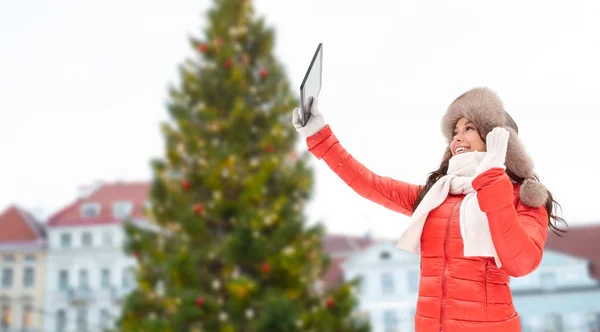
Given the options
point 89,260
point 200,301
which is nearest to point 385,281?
point 89,260

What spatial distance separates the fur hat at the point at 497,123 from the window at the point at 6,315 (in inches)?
947

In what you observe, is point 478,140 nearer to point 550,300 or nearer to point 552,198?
point 552,198

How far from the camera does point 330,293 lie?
22.7 ft

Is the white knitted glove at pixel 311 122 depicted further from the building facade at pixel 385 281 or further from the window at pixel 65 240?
the window at pixel 65 240

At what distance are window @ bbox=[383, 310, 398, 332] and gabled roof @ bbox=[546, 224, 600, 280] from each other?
514 centimetres

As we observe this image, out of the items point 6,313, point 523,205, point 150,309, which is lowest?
point 523,205

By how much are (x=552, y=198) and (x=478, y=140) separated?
0.26 meters

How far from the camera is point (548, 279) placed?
19.6 meters

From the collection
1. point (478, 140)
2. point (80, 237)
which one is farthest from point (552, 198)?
point (80, 237)

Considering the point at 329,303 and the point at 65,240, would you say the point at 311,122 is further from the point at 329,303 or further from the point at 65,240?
the point at 65,240

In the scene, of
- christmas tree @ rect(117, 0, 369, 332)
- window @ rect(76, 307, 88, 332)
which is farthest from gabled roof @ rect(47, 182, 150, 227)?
christmas tree @ rect(117, 0, 369, 332)

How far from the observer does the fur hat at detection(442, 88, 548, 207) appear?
171 centimetres

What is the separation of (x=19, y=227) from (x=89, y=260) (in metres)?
3.08

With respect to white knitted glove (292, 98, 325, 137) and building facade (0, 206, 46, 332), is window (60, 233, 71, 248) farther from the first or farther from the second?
white knitted glove (292, 98, 325, 137)
